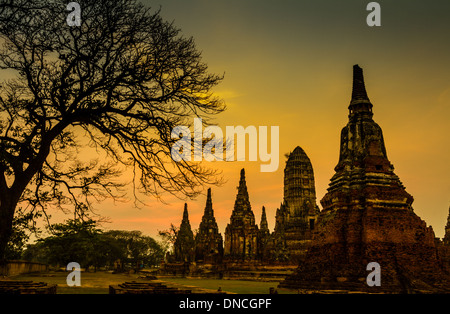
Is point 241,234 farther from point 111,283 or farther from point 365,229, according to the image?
point 365,229

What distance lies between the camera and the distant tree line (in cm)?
4931

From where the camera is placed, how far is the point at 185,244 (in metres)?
53.6

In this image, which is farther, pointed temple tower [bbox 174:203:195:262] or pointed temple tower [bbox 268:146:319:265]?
pointed temple tower [bbox 174:203:195:262]

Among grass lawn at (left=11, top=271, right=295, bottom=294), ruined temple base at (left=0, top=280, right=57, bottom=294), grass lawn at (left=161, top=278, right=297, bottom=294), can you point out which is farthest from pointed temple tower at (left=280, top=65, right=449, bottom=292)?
ruined temple base at (left=0, top=280, right=57, bottom=294)

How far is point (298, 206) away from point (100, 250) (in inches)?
1582

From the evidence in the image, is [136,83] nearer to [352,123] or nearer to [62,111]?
[62,111]

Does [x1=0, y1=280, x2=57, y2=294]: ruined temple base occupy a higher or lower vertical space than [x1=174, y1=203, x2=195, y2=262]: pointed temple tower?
higher

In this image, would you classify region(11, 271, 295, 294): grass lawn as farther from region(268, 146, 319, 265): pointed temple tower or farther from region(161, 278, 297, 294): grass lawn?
region(268, 146, 319, 265): pointed temple tower

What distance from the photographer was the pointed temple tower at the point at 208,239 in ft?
160

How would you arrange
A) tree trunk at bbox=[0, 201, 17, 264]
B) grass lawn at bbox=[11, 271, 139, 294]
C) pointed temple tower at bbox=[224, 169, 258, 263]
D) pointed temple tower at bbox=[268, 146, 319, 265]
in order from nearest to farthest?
tree trunk at bbox=[0, 201, 17, 264], grass lawn at bbox=[11, 271, 139, 294], pointed temple tower at bbox=[268, 146, 319, 265], pointed temple tower at bbox=[224, 169, 258, 263]

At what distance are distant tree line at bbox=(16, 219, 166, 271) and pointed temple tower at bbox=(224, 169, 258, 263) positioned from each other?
1664 cm
